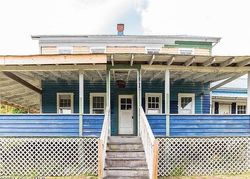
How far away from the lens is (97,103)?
16.3 m

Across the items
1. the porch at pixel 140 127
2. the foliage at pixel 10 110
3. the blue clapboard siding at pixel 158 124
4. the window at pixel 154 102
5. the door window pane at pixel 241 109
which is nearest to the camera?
the porch at pixel 140 127

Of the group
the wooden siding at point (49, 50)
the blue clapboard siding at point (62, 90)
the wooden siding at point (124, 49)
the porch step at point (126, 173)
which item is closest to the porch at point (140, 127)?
the porch step at point (126, 173)

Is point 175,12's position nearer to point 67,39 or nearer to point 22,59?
point 67,39

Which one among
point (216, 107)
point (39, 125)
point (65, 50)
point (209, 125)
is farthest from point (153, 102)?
point (216, 107)

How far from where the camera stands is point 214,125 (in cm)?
1240

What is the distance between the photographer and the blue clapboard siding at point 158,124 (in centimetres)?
1224

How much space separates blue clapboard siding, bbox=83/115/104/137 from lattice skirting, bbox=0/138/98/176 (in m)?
0.25

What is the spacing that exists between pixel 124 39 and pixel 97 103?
5.78 metres

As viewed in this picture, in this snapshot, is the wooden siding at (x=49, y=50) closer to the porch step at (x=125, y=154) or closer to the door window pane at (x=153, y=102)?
the door window pane at (x=153, y=102)

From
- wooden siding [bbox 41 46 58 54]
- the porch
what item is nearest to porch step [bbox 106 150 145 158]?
the porch

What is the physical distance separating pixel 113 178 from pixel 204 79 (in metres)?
7.60

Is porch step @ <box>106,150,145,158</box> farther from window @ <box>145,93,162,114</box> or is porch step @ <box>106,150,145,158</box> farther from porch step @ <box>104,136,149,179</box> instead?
window @ <box>145,93,162,114</box>

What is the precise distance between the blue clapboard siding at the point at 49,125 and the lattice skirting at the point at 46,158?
0.25 m

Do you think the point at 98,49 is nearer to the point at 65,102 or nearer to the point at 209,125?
the point at 65,102
